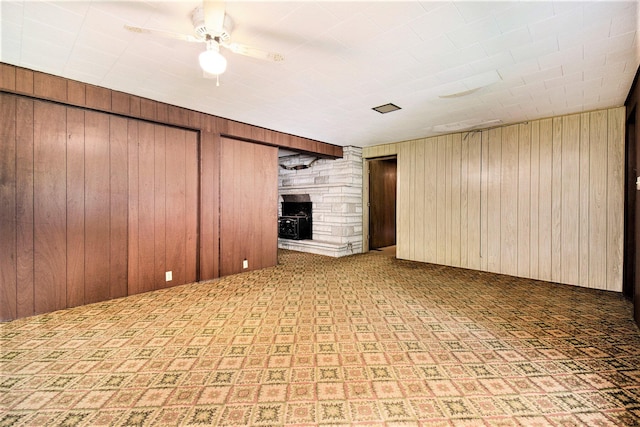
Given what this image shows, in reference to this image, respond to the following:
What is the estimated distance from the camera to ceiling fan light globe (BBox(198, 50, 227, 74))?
76.6 inches

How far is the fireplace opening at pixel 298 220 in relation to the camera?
7.29 meters

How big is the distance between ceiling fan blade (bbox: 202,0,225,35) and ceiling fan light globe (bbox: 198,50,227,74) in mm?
152

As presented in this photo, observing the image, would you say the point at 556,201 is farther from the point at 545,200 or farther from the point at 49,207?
the point at 49,207

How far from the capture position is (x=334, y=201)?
21.9 feet

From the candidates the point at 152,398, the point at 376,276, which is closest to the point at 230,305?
the point at 152,398

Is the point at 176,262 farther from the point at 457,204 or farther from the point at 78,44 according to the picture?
the point at 457,204

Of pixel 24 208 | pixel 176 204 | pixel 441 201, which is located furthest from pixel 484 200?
pixel 24 208

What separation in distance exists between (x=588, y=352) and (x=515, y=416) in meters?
1.27

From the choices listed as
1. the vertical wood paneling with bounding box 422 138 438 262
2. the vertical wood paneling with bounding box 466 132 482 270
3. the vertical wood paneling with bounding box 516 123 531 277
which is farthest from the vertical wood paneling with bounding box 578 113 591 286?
the vertical wood paneling with bounding box 422 138 438 262

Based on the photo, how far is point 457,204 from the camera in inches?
213

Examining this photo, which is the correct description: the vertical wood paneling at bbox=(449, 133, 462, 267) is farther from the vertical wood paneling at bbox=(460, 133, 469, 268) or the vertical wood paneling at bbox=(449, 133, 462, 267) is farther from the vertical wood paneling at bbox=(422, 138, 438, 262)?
the vertical wood paneling at bbox=(422, 138, 438, 262)

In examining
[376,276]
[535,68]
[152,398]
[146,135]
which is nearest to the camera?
[152,398]

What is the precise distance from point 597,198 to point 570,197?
29 cm

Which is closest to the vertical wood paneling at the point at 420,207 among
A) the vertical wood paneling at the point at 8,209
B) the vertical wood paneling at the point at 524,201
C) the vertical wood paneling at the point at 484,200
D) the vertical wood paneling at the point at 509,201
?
the vertical wood paneling at the point at 484,200
